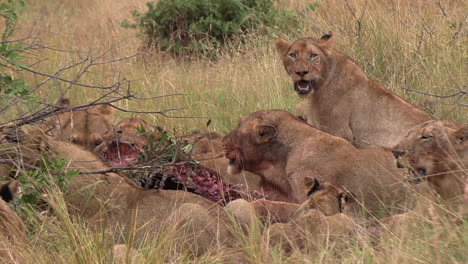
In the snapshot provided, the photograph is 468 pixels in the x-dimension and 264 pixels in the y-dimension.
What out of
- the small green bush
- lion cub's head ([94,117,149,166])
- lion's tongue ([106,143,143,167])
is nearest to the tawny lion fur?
lion cub's head ([94,117,149,166])

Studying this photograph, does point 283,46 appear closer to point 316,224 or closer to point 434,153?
point 434,153

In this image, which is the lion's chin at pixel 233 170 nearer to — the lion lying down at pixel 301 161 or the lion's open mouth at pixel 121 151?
the lion lying down at pixel 301 161

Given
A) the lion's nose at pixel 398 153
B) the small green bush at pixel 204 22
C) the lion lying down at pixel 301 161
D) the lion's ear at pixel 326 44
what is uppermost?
the lion's ear at pixel 326 44

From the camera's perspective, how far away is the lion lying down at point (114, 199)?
5238 mm

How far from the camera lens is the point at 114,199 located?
5664 mm

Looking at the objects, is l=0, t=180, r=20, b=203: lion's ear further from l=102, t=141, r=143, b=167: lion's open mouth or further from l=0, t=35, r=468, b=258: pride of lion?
l=102, t=141, r=143, b=167: lion's open mouth

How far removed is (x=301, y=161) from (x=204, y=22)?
22.4 feet

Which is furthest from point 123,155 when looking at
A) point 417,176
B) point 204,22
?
point 204,22

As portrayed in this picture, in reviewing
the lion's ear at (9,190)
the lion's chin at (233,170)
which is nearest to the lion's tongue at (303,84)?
the lion's chin at (233,170)

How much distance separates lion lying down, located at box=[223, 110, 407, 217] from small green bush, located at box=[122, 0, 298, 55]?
18.8ft

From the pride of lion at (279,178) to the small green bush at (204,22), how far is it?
4.77m

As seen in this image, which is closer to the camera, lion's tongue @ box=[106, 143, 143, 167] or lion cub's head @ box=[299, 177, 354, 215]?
lion cub's head @ box=[299, 177, 354, 215]

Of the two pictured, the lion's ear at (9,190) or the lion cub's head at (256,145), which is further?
the lion cub's head at (256,145)

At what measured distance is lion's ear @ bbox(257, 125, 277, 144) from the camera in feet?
20.6
